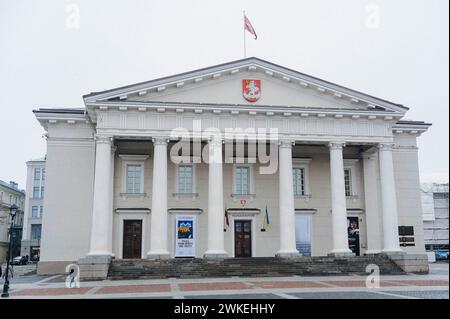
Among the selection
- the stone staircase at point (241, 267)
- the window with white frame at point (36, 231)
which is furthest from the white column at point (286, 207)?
the window with white frame at point (36, 231)

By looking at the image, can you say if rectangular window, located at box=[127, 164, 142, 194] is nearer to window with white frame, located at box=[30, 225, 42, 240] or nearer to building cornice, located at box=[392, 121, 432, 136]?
building cornice, located at box=[392, 121, 432, 136]

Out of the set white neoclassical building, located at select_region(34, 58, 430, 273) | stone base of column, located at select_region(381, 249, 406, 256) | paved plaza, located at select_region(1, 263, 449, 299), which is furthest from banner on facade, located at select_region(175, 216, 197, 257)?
stone base of column, located at select_region(381, 249, 406, 256)

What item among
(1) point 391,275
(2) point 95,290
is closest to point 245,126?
(1) point 391,275

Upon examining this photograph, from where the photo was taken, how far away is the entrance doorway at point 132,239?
30.1 meters

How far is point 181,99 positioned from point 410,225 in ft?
58.7

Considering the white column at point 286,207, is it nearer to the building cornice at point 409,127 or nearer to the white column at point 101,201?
the building cornice at point 409,127

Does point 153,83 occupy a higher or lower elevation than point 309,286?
higher

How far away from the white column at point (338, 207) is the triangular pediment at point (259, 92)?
301cm

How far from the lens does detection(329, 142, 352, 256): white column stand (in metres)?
28.3

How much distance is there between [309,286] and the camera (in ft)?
63.6

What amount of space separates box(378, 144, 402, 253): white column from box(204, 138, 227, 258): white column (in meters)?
9.97
